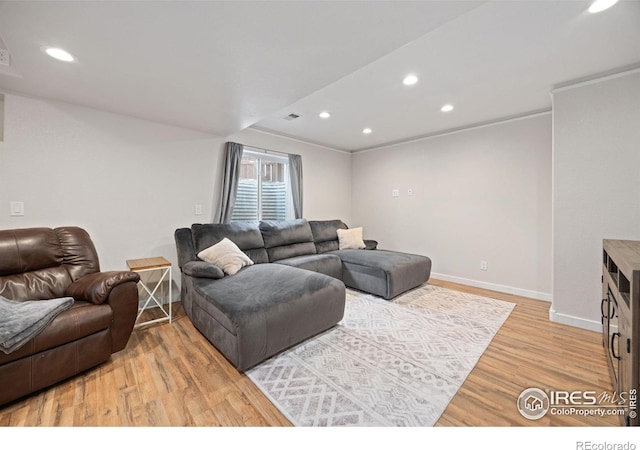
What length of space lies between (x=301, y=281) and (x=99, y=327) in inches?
61.7

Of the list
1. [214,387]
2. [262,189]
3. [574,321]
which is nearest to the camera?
[214,387]

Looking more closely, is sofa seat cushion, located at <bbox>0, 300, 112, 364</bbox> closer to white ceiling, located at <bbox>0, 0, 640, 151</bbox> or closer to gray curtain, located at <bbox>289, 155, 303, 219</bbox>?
white ceiling, located at <bbox>0, 0, 640, 151</bbox>

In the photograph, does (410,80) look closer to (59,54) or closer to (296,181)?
(296,181)

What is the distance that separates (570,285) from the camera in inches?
103

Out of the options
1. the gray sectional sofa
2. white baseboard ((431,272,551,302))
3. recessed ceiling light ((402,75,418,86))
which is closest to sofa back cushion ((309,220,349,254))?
the gray sectional sofa

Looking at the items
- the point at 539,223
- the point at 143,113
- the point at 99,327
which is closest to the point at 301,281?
the point at 99,327

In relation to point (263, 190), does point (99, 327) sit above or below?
below

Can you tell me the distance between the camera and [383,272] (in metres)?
3.29

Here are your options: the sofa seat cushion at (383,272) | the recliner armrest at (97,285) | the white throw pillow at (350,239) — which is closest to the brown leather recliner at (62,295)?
the recliner armrest at (97,285)

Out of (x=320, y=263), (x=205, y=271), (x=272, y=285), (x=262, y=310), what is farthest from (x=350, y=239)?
(x=262, y=310)

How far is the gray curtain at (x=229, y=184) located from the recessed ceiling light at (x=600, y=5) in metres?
3.63

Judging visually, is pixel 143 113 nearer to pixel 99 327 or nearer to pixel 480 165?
pixel 99 327

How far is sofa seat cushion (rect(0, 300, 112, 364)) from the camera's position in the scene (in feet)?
5.10
